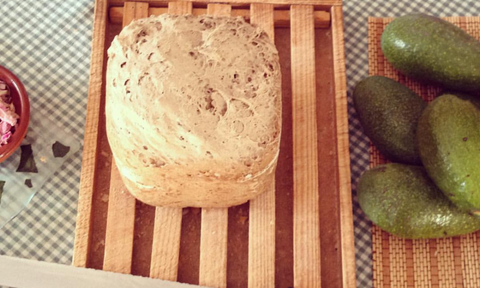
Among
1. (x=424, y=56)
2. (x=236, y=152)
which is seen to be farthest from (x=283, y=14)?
(x=236, y=152)

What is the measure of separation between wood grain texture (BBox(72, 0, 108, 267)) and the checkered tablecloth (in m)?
0.06

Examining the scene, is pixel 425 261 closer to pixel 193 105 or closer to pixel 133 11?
pixel 193 105

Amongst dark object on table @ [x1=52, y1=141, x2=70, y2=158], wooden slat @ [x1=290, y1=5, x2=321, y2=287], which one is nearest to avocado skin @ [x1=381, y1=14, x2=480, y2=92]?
wooden slat @ [x1=290, y1=5, x2=321, y2=287]

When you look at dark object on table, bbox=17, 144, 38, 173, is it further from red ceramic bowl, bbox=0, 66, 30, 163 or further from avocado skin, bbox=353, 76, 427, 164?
avocado skin, bbox=353, 76, 427, 164

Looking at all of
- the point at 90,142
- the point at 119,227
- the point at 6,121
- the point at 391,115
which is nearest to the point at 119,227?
the point at 119,227

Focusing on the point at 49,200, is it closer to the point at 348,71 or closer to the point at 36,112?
the point at 36,112

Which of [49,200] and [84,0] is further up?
[84,0]

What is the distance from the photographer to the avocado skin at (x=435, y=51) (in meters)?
0.91

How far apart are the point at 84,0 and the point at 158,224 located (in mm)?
521

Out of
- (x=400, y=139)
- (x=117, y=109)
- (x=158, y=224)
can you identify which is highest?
(x=117, y=109)

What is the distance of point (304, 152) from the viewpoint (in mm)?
947

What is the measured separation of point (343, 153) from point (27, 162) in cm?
60

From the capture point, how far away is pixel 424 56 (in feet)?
3.04

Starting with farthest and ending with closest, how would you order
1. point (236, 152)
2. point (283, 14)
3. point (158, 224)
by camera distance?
point (283, 14) < point (158, 224) < point (236, 152)
